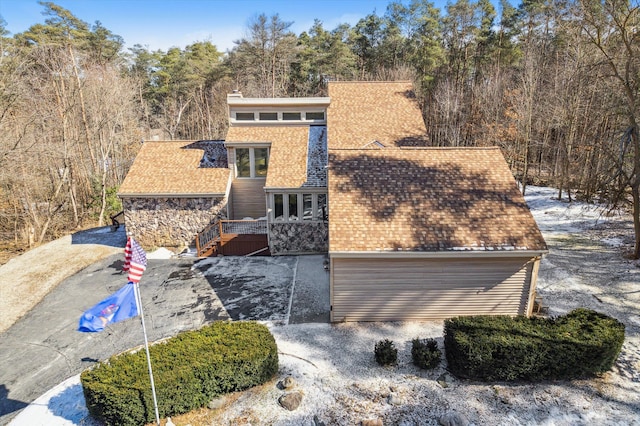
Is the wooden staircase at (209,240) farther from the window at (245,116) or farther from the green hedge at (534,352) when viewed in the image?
the green hedge at (534,352)

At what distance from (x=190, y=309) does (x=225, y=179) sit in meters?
8.20

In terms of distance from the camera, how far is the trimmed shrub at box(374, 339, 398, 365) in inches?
353

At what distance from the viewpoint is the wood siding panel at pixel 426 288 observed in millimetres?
10617

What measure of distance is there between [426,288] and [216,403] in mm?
6509

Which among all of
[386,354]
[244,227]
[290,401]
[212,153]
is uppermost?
Result: [212,153]

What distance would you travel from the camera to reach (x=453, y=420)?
7230mm

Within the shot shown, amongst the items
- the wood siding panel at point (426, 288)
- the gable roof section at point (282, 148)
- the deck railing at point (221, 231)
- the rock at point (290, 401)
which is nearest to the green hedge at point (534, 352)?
the wood siding panel at point (426, 288)

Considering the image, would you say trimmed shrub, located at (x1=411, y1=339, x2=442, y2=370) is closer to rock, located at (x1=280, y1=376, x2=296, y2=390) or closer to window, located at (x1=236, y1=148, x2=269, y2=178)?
rock, located at (x1=280, y1=376, x2=296, y2=390)

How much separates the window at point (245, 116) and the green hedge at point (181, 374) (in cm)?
1488

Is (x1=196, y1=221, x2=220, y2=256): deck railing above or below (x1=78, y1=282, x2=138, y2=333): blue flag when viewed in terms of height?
below

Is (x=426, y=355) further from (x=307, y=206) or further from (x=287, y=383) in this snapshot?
(x=307, y=206)

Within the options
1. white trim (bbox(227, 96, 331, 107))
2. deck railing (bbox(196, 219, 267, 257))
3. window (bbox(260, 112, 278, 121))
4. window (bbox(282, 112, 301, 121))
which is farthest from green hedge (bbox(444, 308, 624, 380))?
window (bbox(260, 112, 278, 121))

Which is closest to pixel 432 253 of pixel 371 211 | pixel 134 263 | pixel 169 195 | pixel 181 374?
pixel 371 211

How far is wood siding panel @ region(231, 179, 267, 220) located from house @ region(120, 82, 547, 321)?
0.06 metres
